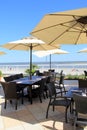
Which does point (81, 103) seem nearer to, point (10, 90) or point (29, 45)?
point (10, 90)

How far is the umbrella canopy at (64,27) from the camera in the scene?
374cm

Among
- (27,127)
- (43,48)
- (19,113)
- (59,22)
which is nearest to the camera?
(59,22)

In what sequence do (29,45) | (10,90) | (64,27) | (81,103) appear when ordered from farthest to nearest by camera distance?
(29,45) → (10,90) → (64,27) → (81,103)

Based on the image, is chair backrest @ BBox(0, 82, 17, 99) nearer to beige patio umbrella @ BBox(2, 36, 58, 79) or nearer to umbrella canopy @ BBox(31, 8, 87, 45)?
umbrella canopy @ BBox(31, 8, 87, 45)

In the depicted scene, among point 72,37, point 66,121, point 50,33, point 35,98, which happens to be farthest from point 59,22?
point 35,98

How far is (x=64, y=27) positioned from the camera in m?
4.73

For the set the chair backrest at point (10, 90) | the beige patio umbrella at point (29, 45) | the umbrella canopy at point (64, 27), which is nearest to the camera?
the umbrella canopy at point (64, 27)

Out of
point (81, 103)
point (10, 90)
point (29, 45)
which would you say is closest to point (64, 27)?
point (81, 103)

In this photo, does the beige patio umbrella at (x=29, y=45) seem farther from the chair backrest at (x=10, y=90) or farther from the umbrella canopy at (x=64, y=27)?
the chair backrest at (x=10, y=90)

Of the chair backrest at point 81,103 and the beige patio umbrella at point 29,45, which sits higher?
the beige patio umbrella at point 29,45

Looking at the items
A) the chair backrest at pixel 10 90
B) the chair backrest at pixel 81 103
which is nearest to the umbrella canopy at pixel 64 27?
the chair backrest at pixel 81 103

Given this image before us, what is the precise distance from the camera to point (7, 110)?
5.88 m

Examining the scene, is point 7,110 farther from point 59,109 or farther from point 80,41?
point 80,41

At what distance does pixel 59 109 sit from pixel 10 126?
1641mm
